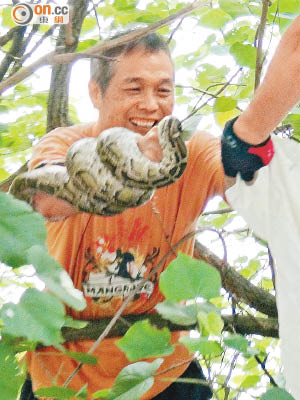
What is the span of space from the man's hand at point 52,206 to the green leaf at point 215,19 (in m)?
0.55

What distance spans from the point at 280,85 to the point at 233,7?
34 cm

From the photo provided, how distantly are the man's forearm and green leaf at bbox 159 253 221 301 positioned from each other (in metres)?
0.27

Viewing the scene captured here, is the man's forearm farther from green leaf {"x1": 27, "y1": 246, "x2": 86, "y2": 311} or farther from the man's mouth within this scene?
green leaf {"x1": 27, "y1": 246, "x2": 86, "y2": 311}

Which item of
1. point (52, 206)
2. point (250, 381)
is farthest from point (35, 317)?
point (250, 381)

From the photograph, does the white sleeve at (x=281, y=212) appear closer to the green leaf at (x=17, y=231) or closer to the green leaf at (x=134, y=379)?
the green leaf at (x=134, y=379)

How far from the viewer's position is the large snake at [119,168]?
0.72 m

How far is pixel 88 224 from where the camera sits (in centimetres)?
111

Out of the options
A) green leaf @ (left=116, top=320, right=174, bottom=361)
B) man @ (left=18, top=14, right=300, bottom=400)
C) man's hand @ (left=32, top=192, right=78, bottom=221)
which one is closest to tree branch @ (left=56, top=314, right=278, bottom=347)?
man @ (left=18, top=14, right=300, bottom=400)

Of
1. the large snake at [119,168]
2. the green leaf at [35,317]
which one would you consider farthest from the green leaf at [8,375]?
the large snake at [119,168]

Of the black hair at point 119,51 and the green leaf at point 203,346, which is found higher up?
the black hair at point 119,51

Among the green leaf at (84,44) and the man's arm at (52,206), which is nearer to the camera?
the man's arm at (52,206)

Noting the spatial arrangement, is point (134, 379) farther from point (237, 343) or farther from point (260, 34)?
point (260, 34)

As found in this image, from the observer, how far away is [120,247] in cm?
109

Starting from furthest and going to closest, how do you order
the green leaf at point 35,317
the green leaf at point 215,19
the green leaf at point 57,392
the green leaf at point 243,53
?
A: the green leaf at point 215,19, the green leaf at point 243,53, the green leaf at point 57,392, the green leaf at point 35,317
